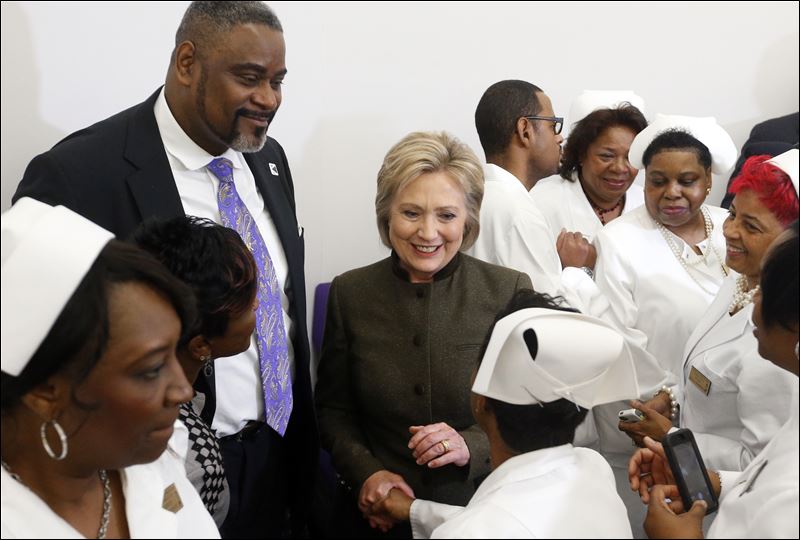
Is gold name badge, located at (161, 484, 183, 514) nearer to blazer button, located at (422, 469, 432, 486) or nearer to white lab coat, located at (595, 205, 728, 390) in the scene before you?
blazer button, located at (422, 469, 432, 486)

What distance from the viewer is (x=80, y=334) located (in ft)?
4.21

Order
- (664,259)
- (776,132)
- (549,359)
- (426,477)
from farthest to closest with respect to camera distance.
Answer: (776,132) < (664,259) < (426,477) < (549,359)

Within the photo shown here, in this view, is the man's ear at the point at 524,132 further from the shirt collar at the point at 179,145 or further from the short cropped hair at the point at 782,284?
the short cropped hair at the point at 782,284

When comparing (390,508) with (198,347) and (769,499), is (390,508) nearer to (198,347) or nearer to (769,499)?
(198,347)

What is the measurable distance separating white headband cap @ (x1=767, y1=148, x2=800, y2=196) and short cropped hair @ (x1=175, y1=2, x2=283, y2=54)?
136 cm

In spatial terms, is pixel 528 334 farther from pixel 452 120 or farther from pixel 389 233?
pixel 452 120

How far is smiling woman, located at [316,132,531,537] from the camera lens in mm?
2334

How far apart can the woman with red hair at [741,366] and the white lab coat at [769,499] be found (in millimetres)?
507

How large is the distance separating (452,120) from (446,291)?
1993 millimetres

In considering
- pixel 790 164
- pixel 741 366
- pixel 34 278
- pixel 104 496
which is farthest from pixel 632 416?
pixel 34 278

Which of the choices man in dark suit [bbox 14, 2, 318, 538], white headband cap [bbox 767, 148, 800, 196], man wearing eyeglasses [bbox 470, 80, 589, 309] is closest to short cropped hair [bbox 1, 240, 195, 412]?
man in dark suit [bbox 14, 2, 318, 538]

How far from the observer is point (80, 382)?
1.31m

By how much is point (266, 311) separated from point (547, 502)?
3.67ft

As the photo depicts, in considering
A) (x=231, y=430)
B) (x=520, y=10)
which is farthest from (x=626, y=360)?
(x=520, y=10)
